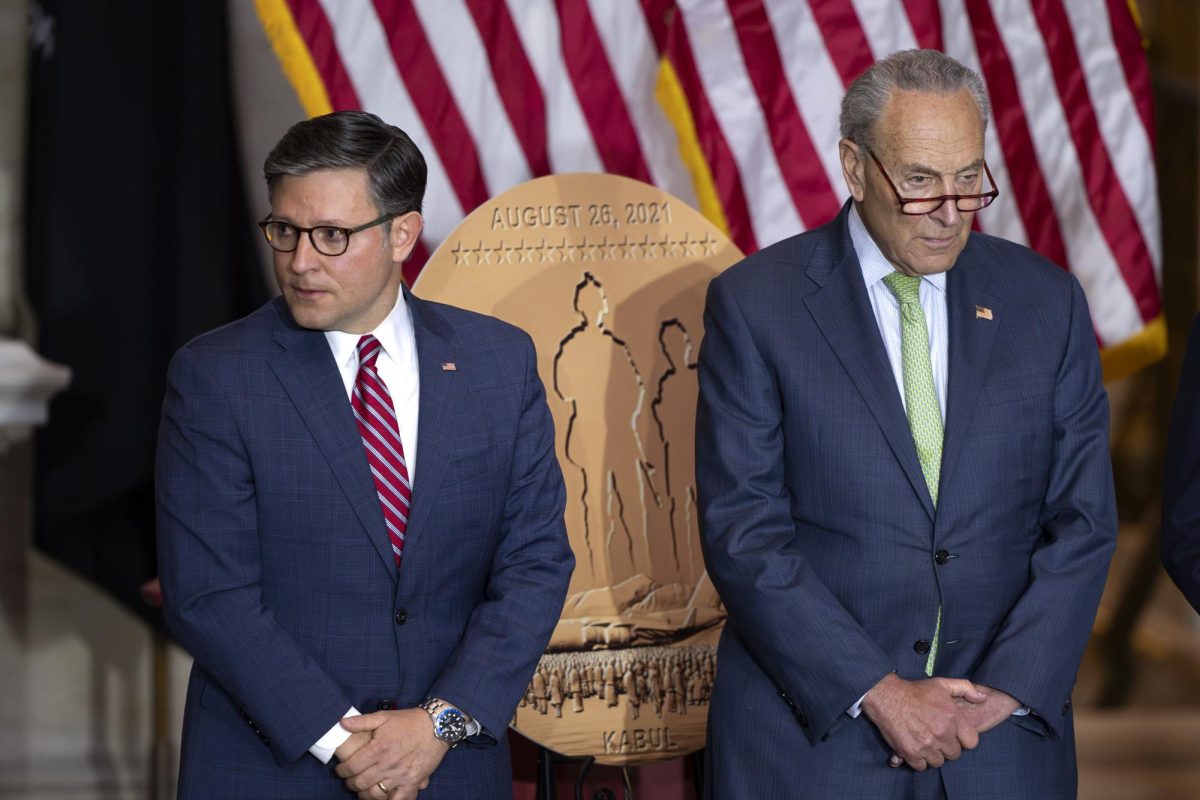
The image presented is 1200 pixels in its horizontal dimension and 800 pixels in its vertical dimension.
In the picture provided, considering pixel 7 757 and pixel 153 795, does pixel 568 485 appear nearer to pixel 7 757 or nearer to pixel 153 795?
pixel 153 795

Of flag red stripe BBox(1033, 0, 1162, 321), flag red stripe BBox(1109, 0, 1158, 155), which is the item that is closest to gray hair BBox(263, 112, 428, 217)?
flag red stripe BBox(1033, 0, 1162, 321)

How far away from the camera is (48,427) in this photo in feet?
12.1

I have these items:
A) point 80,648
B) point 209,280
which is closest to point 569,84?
point 209,280

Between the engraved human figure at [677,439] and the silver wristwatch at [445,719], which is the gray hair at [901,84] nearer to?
the engraved human figure at [677,439]

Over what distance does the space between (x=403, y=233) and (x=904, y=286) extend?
81cm

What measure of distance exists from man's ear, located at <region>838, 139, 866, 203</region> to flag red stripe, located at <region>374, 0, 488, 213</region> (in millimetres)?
1299

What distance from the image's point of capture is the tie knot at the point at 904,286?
245 cm

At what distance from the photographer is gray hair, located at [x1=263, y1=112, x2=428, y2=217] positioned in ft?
7.21

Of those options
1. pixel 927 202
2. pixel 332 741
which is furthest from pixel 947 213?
pixel 332 741

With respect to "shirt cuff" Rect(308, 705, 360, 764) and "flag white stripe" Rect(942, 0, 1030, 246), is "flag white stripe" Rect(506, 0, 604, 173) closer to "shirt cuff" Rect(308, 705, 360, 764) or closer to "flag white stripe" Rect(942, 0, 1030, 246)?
"flag white stripe" Rect(942, 0, 1030, 246)

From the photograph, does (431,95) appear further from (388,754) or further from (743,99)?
(388,754)

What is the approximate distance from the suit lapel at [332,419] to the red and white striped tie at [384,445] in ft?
0.08

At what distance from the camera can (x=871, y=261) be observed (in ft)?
8.09

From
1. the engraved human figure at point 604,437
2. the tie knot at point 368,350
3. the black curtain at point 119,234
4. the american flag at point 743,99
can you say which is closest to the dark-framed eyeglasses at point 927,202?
the tie knot at point 368,350
